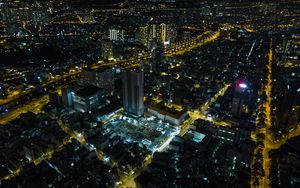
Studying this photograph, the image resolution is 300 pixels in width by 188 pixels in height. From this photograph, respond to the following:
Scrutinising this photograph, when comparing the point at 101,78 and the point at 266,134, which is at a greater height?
the point at 101,78

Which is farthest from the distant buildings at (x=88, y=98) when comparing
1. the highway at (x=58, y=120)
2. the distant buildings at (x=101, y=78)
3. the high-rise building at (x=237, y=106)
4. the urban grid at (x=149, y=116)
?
the high-rise building at (x=237, y=106)

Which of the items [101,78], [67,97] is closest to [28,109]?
Answer: [67,97]

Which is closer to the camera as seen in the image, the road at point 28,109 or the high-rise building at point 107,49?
the road at point 28,109

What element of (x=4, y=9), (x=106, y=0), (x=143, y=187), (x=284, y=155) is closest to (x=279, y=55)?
(x=284, y=155)

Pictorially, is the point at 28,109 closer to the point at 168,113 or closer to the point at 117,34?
the point at 168,113

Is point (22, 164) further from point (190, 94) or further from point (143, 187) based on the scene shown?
point (190, 94)

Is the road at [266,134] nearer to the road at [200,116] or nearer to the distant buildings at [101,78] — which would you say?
the road at [200,116]

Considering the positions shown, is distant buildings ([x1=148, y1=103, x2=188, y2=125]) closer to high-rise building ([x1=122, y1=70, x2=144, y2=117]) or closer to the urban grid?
the urban grid
